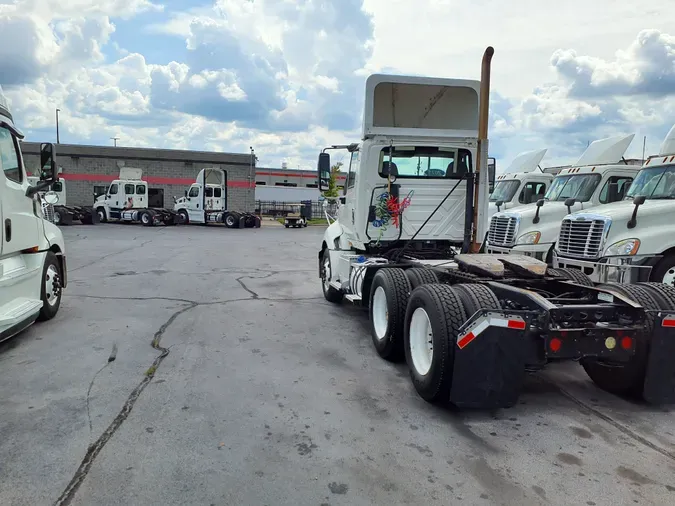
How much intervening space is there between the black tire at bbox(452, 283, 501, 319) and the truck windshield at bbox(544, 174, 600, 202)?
830cm

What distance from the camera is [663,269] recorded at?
7.79 meters

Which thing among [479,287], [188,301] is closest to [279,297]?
[188,301]

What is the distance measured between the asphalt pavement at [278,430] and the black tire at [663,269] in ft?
9.47

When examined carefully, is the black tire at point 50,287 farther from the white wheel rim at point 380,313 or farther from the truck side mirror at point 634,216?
the truck side mirror at point 634,216

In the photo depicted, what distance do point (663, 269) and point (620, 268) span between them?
0.57m

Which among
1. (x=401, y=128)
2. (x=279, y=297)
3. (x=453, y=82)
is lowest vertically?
(x=279, y=297)

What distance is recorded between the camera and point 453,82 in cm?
796

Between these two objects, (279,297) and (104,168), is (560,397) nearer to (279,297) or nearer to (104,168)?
(279,297)

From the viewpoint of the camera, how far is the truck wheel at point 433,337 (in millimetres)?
4426

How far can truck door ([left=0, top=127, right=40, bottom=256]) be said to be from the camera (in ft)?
19.7

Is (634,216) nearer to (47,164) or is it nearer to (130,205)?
(47,164)

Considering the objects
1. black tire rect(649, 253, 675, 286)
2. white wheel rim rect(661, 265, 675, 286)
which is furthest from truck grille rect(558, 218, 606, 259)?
white wheel rim rect(661, 265, 675, 286)

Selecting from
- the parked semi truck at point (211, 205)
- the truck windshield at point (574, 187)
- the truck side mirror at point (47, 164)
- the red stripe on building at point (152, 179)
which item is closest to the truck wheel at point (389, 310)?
the truck side mirror at point (47, 164)

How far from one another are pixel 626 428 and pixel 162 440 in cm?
368
